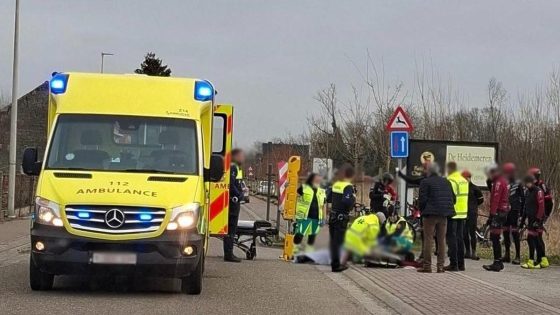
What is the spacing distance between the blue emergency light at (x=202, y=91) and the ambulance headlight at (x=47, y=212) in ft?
8.69

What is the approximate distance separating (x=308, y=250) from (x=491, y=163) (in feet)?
2.92

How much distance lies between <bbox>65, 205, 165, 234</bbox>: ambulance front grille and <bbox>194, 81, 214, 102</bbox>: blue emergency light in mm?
2238

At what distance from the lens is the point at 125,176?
31.6 ft

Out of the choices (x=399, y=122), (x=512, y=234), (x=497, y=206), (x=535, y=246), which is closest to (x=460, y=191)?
(x=399, y=122)

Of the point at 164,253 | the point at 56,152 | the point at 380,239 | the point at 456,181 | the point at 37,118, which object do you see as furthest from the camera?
the point at 37,118

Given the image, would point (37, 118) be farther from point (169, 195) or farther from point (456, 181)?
point (456, 181)

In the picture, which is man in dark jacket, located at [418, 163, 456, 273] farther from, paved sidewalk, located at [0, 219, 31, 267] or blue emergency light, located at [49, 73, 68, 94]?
paved sidewalk, located at [0, 219, 31, 267]

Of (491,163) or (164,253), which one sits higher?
(491,163)

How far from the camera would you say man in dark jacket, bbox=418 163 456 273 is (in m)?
3.55

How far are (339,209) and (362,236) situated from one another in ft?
0.58

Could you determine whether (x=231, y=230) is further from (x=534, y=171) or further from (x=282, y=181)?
(x=534, y=171)

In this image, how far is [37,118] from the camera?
5122 centimetres

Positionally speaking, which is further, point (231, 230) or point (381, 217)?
point (231, 230)

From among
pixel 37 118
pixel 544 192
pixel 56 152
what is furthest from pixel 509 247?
pixel 37 118
